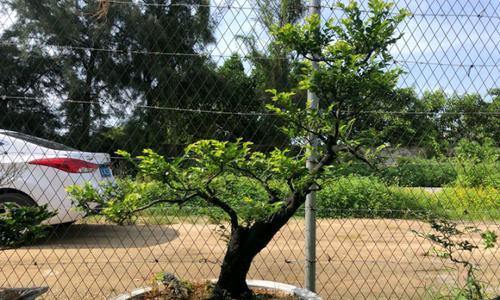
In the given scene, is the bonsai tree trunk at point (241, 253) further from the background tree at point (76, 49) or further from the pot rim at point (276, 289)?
the background tree at point (76, 49)

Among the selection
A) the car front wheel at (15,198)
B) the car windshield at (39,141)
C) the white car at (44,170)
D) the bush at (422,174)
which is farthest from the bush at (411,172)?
the car front wheel at (15,198)

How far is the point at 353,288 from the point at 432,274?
905 millimetres

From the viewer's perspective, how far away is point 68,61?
177 inches

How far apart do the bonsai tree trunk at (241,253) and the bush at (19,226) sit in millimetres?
909

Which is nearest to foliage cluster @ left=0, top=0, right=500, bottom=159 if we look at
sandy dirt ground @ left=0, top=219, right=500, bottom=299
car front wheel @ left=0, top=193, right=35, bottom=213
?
car front wheel @ left=0, top=193, right=35, bottom=213

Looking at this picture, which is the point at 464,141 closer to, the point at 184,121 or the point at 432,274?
the point at 432,274

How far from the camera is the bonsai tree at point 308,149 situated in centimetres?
210

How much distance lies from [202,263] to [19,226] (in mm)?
2408

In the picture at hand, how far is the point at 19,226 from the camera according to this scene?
7.37 ft

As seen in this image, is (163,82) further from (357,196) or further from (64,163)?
(357,196)

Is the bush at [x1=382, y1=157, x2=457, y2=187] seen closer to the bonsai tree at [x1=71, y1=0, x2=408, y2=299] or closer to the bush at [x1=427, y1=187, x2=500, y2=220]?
the bush at [x1=427, y1=187, x2=500, y2=220]

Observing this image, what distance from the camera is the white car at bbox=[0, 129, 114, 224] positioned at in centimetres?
457

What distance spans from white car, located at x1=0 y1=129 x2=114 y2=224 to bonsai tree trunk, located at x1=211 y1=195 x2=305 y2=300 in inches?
99.2

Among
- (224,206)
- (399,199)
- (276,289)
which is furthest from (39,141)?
(399,199)
